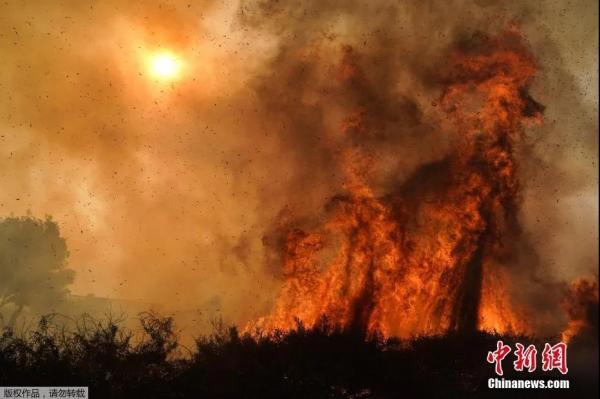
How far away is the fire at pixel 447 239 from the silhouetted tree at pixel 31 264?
23901 millimetres

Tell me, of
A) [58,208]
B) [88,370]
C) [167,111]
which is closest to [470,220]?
[88,370]

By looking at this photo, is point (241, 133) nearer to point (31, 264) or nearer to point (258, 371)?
point (258, 371)

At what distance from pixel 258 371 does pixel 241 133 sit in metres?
16.7

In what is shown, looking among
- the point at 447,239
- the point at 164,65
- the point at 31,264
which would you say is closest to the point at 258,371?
the point at 447,239

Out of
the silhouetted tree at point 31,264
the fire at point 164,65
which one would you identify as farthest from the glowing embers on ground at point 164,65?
the silhouetted tree at point 31,264

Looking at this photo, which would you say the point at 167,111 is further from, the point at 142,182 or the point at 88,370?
the point at 88,370

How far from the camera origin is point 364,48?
2325 cm

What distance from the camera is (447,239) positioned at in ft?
65.7

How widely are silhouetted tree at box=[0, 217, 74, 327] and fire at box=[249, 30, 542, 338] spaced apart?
23.9m

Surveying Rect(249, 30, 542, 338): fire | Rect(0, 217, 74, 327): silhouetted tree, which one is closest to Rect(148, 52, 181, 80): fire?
Rect(249, 30, 542, 338): fire

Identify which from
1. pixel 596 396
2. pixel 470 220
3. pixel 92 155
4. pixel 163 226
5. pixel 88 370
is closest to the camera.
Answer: pixel 88 370

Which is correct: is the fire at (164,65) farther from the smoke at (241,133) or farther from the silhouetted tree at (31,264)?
the silhouetted tree at (31,264)

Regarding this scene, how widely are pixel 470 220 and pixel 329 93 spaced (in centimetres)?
909

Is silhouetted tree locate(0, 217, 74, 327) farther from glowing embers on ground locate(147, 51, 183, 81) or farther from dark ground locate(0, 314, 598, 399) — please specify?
dark ground locate(0, 314, 598, 399)
